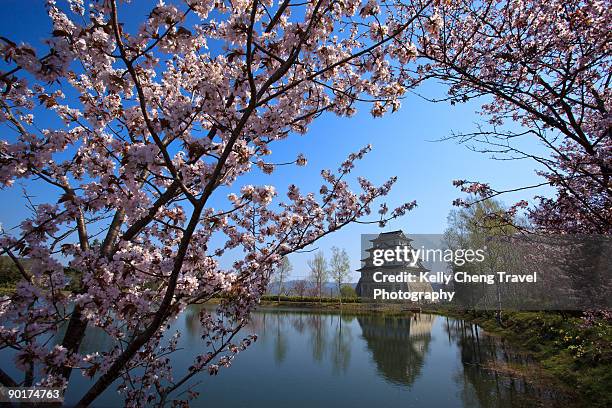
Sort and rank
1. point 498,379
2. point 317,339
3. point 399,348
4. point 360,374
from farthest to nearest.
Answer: point 317,339, point 399,348, point 360,374, point 498,379

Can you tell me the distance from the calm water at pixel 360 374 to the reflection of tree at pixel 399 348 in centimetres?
5

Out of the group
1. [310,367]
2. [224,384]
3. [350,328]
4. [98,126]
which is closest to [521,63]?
[98,126]

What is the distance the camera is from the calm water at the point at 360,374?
11.4 meters

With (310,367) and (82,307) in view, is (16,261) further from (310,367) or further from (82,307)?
(310,367)

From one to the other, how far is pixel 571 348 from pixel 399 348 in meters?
8.59

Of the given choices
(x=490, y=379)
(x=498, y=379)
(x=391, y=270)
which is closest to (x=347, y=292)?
(x=391, y=270)

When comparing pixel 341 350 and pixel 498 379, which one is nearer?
pixel 498 379

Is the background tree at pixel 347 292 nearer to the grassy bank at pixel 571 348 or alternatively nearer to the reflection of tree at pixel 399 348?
the reflection of tree at pixel 399 348

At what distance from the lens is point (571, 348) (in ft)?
48.6

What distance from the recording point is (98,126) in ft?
11.0

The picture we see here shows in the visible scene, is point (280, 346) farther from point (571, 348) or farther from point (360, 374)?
point (571, 348)

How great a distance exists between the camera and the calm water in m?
11.4

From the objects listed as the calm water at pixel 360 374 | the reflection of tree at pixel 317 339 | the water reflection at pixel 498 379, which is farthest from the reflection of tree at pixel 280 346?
the water reflection at pixel 498 379

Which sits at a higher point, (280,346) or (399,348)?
(280,346)
